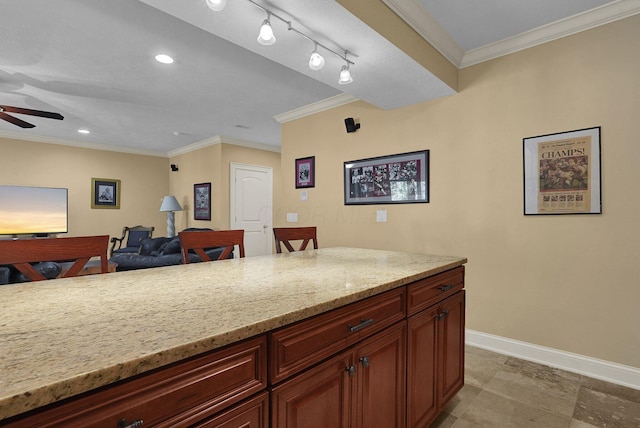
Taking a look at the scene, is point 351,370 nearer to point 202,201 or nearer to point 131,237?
point 202,201

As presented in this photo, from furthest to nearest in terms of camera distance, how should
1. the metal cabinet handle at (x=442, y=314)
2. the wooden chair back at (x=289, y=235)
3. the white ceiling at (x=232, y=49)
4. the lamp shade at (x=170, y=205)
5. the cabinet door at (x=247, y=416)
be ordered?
the lamp shade at (x=170, y=205) < the wooden chair back at (x=289, y=235) < the white ceiling at (x=232, y=49) < the metal cabinet handle at (x=442, y=314) < the cabinet door at (x=247, y=416)

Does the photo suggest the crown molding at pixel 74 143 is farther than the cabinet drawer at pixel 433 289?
Yes

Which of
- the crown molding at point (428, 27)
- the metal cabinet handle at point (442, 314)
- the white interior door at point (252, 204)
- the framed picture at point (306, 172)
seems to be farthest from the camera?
the white interior door at point (252, 204)

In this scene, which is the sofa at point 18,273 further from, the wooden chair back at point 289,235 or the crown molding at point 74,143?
the crown molding at point 74,143

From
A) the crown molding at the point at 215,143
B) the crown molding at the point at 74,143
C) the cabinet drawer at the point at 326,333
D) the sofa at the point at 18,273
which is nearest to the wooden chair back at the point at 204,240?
the cabinet drawer at the point at 326,333

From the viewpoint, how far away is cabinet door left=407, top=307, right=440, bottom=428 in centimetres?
140

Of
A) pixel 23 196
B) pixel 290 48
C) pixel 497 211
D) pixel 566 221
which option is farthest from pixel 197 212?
pixel 566 221

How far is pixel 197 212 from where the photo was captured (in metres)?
6.13

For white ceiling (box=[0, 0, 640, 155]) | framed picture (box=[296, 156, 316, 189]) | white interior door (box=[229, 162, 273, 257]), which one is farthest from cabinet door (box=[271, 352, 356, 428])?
white interior door (box=[229, 162, 273, 257])

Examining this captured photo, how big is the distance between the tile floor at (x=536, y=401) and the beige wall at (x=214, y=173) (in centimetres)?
458

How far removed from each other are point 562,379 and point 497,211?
1264 millimetres

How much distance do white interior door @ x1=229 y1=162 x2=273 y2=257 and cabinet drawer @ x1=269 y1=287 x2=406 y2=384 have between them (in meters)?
4.73

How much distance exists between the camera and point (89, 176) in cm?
595

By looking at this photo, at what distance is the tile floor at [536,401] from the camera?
5.72ft
